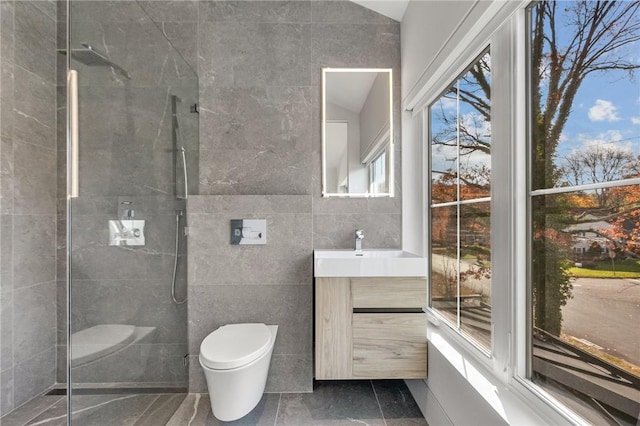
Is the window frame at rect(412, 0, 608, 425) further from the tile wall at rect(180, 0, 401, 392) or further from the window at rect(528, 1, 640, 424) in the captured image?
the tile wall at rect(180, 0, 401, 392)

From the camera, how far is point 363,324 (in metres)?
1.67

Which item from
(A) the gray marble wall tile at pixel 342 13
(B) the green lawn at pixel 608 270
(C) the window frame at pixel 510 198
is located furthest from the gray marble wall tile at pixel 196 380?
(A) the gray marble wall tile at pixel 342 13

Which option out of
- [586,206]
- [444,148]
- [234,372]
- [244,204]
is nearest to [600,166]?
[586,206]

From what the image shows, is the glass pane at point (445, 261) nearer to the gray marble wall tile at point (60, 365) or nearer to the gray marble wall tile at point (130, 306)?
the gray marble wall tile at point (130, 306)

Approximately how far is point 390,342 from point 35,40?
2.74 m

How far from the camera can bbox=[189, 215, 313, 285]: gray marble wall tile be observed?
6.37 feet

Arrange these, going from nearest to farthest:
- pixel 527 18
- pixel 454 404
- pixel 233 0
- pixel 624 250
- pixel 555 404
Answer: pixel 624 250 → pixel 555 404 → pixel 527 18 → pixel 454 404 → pixel 233 0

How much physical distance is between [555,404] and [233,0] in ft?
9.00

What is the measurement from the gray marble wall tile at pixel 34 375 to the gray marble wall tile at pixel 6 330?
8cm

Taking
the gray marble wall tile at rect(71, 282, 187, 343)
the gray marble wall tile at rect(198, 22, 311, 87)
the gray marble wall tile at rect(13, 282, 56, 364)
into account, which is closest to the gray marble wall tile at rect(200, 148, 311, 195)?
the gray marble wall tile at rect(198, 22, 311, 87)

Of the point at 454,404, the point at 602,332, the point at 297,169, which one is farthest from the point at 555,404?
the point at 297,169

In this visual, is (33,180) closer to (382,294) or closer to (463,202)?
(382,294)

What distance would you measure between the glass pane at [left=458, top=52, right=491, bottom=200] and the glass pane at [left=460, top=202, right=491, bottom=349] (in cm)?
10

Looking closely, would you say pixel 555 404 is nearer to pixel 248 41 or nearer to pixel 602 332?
pixel 602 332
